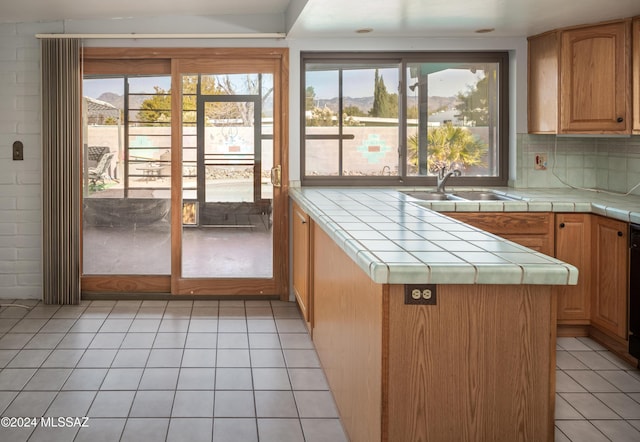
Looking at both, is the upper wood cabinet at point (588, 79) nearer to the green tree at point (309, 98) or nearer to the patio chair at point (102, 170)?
the green tree at point (309, 98)

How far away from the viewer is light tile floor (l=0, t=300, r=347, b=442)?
131 inches

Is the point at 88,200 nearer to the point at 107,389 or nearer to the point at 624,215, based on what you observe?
the point at 107,389

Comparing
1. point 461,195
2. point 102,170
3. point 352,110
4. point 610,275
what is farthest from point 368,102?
point 610,275

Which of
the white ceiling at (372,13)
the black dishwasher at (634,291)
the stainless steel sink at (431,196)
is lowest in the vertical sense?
the black dishwasher at (634,291)

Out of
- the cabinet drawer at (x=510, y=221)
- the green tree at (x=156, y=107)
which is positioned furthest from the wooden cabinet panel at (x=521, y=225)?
the green tree at (x=156, y=107)

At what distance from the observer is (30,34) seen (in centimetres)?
586

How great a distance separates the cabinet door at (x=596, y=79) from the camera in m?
4.89

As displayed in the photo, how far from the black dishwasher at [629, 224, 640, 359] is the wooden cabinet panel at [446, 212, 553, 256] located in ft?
2.34

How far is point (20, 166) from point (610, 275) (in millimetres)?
4424

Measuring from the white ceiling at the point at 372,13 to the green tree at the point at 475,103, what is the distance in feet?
1.50

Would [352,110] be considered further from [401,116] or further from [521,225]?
[521,225]

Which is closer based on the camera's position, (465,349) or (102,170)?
(465,349)

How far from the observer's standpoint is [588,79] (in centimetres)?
508

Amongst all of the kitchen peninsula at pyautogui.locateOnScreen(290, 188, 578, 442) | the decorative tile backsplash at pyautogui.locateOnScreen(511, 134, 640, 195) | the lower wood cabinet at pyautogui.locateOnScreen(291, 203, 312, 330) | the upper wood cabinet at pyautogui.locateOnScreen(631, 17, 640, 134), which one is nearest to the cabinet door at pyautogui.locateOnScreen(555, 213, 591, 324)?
the upper wood cabinet at pyautogui.locateOnScreen(631, 17, 640, 134)
